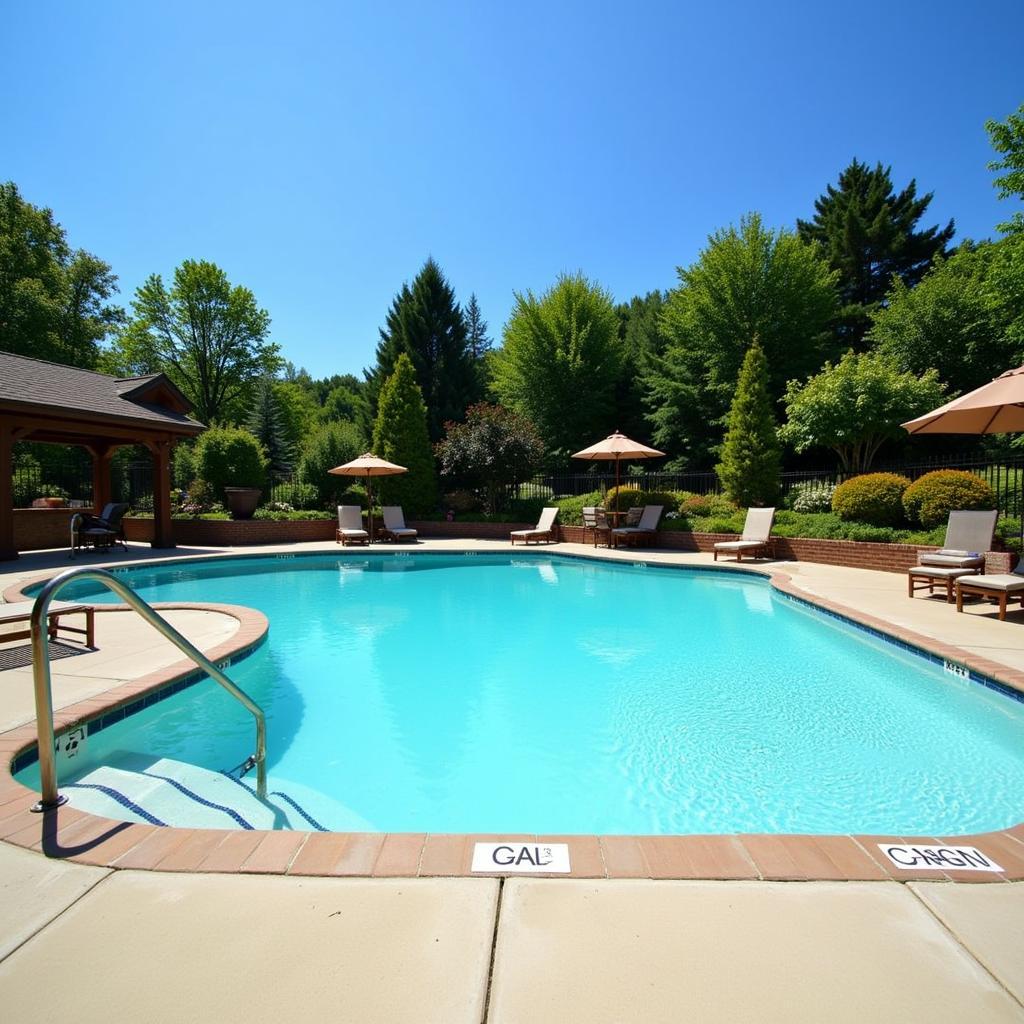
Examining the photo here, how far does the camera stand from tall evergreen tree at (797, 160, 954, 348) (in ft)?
84.8

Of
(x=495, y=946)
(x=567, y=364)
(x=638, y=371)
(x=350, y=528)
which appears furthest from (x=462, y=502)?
(x=495, y=946)

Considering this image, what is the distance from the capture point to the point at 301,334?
34094mm

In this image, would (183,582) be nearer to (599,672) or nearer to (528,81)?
(599,672)

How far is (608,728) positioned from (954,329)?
75.5 feet

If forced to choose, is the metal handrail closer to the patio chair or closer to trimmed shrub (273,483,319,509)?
the patio chair

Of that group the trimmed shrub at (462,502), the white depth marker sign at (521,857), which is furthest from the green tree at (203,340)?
the white depth marker sign at (521,857)

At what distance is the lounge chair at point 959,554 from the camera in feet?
25.4

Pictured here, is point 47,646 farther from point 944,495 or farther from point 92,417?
point 92,417

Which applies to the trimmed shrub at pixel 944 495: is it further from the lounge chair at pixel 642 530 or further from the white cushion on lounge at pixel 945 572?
the lounge chair at pixel 642 530

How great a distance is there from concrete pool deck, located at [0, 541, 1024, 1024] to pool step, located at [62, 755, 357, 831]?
2.42 feet

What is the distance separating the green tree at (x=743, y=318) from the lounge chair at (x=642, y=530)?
31.3 feet

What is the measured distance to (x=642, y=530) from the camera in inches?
583

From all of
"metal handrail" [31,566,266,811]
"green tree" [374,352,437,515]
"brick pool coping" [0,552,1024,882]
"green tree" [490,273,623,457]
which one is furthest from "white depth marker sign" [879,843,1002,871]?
"green tree" [490,273,623,457]

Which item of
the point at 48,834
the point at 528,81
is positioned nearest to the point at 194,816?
the point at 48,834
